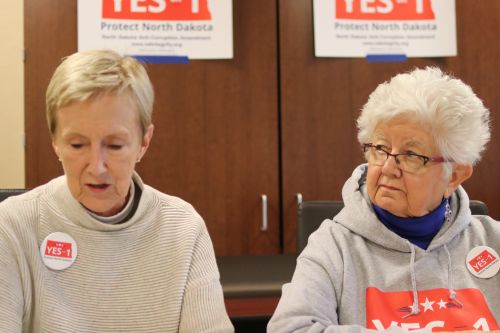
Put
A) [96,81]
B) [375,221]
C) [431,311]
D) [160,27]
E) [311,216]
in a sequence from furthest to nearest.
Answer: [160,27], [311,216], [375,221], [431,311], [96,81]

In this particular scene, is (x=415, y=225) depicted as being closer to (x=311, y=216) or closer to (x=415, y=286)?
(x=415, y=286)

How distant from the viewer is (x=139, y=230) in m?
1.58

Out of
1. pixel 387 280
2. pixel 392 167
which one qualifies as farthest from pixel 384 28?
pixel 387 280

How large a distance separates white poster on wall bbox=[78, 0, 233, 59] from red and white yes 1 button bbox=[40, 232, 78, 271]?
1.72 m

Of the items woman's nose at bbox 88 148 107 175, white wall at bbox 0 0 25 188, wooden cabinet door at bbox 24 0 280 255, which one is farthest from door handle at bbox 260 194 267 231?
woman's nose at bbox 88 148 107 175

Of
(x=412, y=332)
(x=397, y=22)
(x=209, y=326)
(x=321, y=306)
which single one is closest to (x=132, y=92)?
(x=209, y=326)

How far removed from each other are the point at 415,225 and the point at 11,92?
2.22 metres

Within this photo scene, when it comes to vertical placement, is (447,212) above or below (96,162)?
below

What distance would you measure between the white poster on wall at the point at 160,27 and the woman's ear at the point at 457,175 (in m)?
1.57

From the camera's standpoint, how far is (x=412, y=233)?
71.5 inches

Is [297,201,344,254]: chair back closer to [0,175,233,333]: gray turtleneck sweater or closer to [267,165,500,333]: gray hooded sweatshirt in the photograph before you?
[267,165,500,333]: gray hooded sweatshirt

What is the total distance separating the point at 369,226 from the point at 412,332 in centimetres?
35

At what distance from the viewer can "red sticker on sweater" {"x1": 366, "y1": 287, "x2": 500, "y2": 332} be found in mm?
1651

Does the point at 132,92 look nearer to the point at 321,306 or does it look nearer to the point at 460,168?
the point at 321,306
